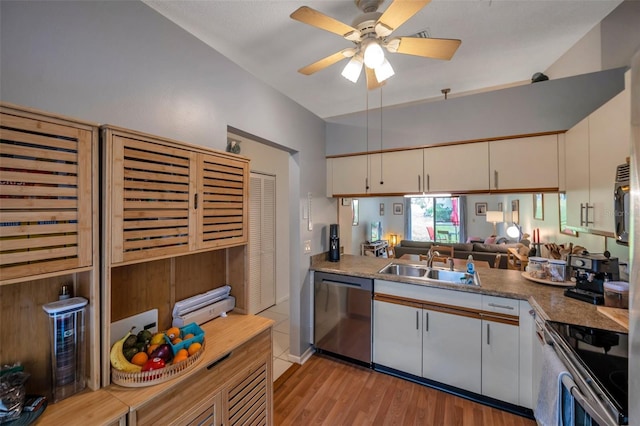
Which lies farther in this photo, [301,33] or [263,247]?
[263,247]

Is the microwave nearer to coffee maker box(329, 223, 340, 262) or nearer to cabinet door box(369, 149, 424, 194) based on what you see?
cabinet door box(369, 149, 424, 194)

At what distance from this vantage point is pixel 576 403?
1.14m

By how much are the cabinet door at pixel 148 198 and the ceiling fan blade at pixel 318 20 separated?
0.90m

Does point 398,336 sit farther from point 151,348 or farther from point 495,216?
point 495,216

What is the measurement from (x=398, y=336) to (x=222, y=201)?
1.95 metres

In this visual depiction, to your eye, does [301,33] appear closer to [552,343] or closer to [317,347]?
[552,343]

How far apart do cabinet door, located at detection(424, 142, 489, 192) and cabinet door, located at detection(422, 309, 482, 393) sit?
46.5 inches

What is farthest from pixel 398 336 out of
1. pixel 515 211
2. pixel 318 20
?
pixel 515 211

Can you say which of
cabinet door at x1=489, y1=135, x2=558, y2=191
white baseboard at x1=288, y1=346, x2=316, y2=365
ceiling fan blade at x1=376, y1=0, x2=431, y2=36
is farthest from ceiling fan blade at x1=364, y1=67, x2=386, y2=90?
white baseboard at x1=288, y1=346, x2=316, y2=365

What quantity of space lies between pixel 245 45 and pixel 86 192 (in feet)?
5.32

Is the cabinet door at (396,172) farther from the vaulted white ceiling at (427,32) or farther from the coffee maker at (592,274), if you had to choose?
the coffee maker at (592,274)

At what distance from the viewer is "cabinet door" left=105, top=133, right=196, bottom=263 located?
1095mm

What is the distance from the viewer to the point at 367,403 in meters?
2.10

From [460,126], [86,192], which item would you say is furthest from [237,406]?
[460,126]
